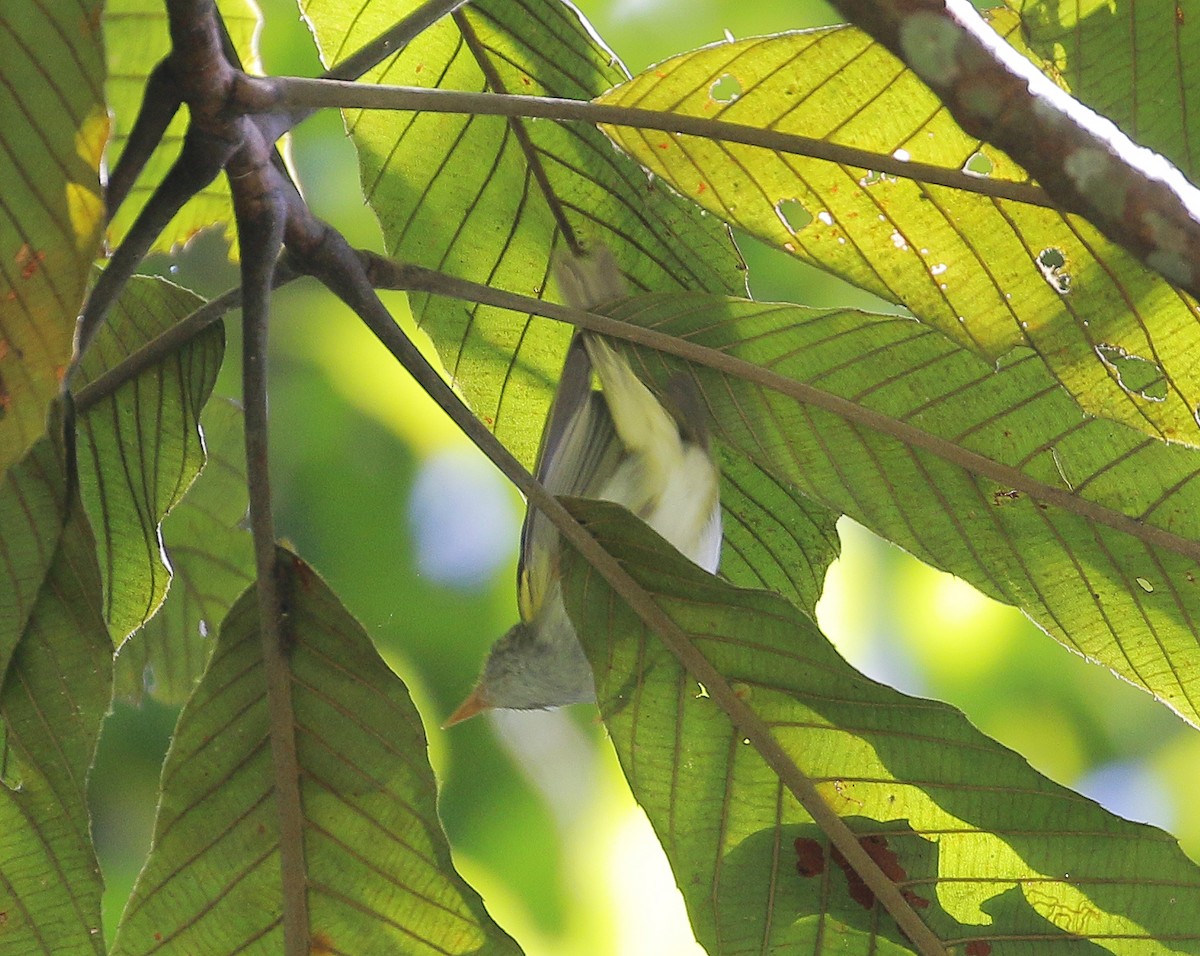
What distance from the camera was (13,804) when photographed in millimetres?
981

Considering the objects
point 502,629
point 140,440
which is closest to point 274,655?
point 140,440

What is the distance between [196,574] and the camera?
1.53 meters

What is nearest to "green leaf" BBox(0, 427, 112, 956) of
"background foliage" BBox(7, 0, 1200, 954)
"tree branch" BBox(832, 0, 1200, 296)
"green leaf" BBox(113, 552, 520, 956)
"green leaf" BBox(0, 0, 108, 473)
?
"green leaf" BBox(113, 552, 520, 956)

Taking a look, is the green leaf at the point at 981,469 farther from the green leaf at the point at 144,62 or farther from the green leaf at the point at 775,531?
the green leaf at the point at 144,62

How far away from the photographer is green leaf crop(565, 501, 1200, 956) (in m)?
0.97

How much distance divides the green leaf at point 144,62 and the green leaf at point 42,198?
0.56m

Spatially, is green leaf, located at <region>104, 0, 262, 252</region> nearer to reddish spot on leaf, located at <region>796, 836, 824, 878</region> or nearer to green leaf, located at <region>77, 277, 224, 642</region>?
green leaf, located at <region>77, 277, 224, 642</region>

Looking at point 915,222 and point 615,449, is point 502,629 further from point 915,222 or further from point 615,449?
point 915,222

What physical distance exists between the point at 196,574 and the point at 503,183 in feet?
1.91

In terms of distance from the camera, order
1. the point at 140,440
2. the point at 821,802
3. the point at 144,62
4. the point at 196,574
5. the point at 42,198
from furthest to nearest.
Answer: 1. the point at 196,574
2. the point at 144,62
3. the point at 140,440
4. the point at 821,802
5. the point at 42,198

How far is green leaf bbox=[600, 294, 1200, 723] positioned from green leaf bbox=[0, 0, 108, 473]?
21.0 inches

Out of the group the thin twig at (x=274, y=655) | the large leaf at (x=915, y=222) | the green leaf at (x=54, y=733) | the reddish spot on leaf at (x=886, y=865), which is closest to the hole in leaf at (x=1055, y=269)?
the large leaf at (x=915, y=222)

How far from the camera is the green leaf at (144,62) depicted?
1247 mm

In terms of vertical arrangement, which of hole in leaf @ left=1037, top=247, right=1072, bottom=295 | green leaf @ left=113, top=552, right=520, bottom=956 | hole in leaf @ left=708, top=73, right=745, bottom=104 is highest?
hole in leaf @ left=708, top=73, right=745, bottom=104
